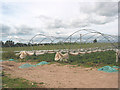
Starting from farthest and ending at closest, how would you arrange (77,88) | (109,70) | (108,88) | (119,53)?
(119,53), (109,70), (77,88), (108,88)

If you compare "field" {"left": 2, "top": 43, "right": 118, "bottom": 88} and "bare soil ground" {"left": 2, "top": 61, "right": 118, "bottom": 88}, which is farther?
"field" {"left": 2, "top": 43, "right": 118, "bottom": 88}

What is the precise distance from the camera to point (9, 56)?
62.6 feet

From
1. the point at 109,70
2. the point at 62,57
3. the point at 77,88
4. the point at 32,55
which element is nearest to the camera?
the point at 77,88

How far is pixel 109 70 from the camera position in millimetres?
7875

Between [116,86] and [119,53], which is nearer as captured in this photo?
[116,86]

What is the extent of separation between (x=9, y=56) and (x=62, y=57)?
10.1 metres

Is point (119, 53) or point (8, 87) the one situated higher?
point (119, 53)

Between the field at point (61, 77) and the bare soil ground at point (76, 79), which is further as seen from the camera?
the field at point (61, 77)

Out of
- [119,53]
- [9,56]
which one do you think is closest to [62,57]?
[119,53]

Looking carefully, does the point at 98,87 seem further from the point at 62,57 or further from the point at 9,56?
the point at 9,56

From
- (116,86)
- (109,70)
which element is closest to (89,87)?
(116,86)

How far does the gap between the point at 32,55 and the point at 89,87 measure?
47.2 ft

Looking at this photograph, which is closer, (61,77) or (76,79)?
(76,79)

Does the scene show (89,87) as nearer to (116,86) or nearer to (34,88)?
(116,86)
